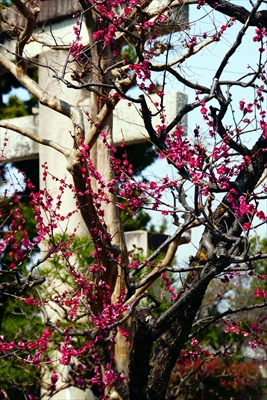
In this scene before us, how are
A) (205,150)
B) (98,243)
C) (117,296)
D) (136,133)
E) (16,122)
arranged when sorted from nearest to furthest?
1. (205,150)
2. (98,243)
3. (117,296)
4. (136,133)
5. (16,122)

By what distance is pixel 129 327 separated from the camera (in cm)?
676

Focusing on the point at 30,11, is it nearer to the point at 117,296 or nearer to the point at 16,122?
the point at 117,296

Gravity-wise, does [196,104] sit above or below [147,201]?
above

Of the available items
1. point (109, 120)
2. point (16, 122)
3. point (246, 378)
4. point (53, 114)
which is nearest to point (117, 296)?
point (109, 120)

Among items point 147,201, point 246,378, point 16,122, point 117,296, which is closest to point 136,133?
point 16,122

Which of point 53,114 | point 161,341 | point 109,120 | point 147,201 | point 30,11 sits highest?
point 53,114

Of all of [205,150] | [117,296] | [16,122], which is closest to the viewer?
[205,150]

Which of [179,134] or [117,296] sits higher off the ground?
[179,134]

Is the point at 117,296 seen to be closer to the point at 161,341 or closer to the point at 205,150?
the point at 161,341

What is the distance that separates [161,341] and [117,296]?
5.04ft

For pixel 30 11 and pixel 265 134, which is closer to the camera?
pixel 265 134

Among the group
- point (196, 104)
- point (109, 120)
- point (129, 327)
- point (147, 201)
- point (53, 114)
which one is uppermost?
point (53, 114)

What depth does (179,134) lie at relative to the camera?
470 cm

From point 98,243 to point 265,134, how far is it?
5.99ft
